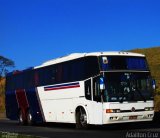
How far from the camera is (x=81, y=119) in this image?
78.6 ft

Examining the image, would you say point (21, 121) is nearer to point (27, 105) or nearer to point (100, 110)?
point (27, 105)

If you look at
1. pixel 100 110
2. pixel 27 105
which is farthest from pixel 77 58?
pixel 27 105

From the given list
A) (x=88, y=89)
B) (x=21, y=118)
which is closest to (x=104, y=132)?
(x=88, y=89)

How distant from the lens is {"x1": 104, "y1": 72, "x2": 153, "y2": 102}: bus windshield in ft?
72.1

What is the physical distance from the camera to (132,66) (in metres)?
23.0

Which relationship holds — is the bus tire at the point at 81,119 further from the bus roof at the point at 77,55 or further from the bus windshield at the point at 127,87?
the bus roof at the point at 77,55

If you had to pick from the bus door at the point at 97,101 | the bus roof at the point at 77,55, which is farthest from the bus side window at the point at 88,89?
the bus roof at the point at 77,55

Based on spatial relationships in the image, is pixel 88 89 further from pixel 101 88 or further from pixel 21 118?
pixel 21 118

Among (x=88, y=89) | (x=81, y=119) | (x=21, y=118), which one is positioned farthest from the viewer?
(x=21, y=118)

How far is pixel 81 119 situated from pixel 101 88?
2.80 m

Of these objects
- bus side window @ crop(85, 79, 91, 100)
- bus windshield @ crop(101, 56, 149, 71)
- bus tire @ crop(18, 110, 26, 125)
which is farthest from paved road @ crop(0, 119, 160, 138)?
bus tire @ crop(18, 110, 26, 125)

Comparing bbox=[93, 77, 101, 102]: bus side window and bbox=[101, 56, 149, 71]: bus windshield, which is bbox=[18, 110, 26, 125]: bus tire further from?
bbox=[101, 56, 149, 71]: bus windshield

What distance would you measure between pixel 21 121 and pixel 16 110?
123 cm

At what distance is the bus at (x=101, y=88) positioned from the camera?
22.0 m
